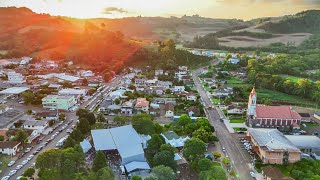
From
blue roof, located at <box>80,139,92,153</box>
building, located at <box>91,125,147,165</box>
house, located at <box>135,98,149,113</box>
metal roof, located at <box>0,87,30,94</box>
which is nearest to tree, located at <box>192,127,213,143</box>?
building, located at <box>91,125,147,165</box>

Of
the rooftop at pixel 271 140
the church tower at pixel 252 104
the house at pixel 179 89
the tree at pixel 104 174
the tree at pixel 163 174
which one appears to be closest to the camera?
the tree at pixel 104 174

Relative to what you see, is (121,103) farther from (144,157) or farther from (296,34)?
(296,34)

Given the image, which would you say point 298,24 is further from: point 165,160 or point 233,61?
point 165,160

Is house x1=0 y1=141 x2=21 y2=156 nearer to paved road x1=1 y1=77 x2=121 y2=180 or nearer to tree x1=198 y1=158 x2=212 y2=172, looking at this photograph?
paved road x1=1 y1=77 x2=121 y2=180

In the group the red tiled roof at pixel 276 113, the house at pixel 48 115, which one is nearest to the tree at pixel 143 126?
the house at pixel 48 115

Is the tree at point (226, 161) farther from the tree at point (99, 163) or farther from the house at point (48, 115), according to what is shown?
the house at point (48, 115)

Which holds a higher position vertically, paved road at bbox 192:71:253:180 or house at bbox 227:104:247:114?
house at bbox 227:104:247:114

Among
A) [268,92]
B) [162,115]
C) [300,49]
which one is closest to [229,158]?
[162,115]
